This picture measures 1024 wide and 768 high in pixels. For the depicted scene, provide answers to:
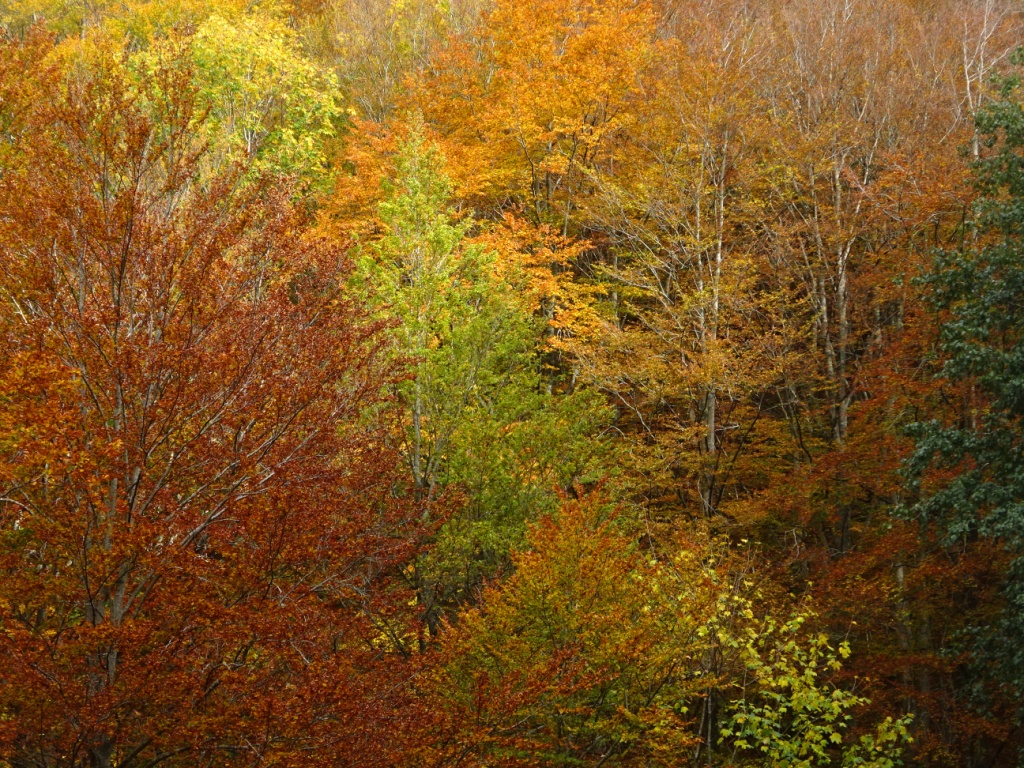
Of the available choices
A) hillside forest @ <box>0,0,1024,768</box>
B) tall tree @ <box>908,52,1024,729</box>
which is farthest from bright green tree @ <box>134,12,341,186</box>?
tall tree @ <box>908,52,1024,729</box>

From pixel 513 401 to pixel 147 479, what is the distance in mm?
7278

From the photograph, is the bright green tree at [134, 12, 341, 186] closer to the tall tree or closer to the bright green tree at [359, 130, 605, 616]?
the bright green tree at [359, 130, 605, 616]

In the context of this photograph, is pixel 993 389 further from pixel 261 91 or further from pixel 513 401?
pixel 261 91

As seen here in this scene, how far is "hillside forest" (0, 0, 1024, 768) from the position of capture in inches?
276

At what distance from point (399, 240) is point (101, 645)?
8.74m

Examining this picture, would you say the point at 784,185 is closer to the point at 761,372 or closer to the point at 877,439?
the point at 761,372

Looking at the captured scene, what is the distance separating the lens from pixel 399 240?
14.2m

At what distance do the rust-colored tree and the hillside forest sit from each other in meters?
0.05

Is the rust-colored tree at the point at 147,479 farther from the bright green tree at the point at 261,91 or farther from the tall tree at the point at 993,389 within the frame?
the bright green tree at the point at 261,91

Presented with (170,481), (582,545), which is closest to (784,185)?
(582,545)

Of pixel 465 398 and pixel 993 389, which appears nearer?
pixel 993 389

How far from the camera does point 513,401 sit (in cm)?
1418

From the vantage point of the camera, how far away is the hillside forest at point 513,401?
7.00 metres

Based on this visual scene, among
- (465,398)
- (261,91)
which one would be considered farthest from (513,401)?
(261,91)
